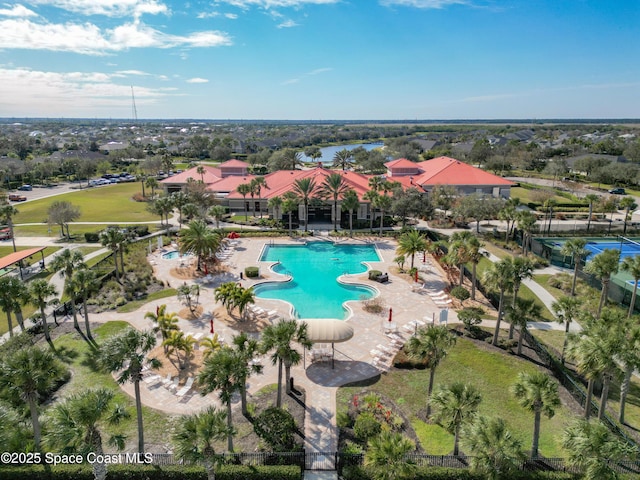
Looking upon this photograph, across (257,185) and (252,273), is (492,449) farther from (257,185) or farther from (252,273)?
(257,185)

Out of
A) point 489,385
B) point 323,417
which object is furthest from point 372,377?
point 489,385

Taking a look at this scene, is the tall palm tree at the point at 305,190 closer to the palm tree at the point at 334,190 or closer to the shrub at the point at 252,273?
the palm tree at the point at 334,190

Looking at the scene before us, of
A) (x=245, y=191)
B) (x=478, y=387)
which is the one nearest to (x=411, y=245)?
(x=478, y=387)

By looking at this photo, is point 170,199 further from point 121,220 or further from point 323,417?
point 323,417

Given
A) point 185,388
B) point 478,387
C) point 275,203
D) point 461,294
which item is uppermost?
point 275,203

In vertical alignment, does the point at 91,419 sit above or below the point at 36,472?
above
